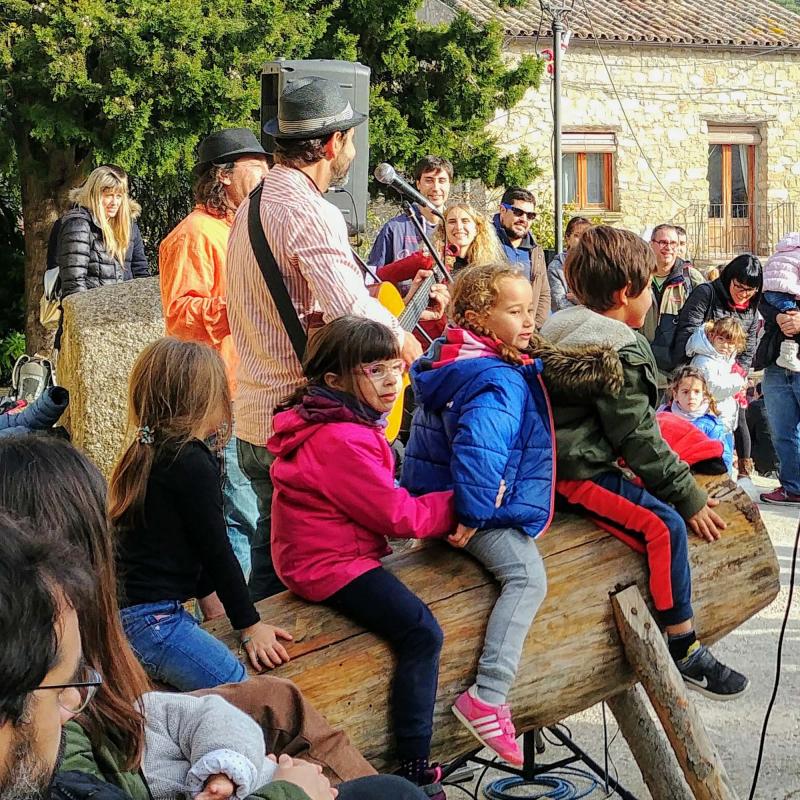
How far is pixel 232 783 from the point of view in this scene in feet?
6.57

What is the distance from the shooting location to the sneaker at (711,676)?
11.4ft

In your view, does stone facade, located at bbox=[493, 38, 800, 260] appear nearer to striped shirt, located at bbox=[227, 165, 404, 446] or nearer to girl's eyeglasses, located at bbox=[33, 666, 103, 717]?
striped shirt, located at bbox=[227, 165, 404, 446]

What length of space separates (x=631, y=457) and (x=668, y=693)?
65cm

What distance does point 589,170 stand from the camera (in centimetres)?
2516

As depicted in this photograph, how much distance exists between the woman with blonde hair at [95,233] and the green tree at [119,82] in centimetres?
581

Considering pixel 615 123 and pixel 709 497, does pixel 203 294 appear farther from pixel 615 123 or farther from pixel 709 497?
pixel 615 123

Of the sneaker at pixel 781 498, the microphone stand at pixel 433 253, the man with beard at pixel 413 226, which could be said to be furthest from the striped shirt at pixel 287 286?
the sneaker at pixel 781 498

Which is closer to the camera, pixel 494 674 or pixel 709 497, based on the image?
pixel 494 674

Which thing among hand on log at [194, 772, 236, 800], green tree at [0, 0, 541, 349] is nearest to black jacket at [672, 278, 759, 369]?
hand on log at [194, 772, 236, 800]

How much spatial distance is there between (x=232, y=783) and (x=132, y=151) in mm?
11442

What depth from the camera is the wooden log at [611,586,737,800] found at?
327cm

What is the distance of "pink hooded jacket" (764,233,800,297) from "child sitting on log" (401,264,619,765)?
505 centimetres

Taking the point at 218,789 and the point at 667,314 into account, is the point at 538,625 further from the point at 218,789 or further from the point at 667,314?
the point at 667,314

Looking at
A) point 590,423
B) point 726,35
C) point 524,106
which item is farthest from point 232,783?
point 726,35
